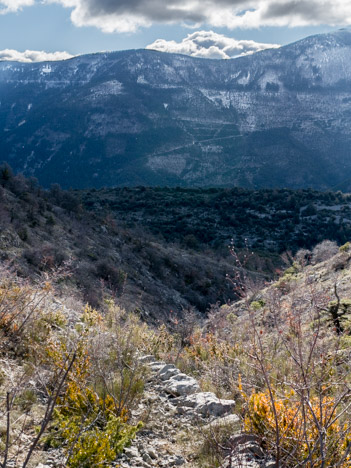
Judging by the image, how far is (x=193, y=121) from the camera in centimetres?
14312

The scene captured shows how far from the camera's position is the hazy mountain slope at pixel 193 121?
12731 cm

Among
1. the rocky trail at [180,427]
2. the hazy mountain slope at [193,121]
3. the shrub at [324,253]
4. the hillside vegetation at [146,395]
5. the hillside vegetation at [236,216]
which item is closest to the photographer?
the hillside vegetation at [146,395]

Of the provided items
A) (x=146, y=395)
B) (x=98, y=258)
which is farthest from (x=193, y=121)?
(x=146, y=395)

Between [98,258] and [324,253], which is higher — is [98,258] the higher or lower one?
the higher one

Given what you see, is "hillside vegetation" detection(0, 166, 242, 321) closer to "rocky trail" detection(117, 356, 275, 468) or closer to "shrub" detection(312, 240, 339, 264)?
"shrub" detection(312, 240, 339, 264)

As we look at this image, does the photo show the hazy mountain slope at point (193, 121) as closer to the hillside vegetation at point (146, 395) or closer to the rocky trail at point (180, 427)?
the hillside vegetation at point (146, 395)

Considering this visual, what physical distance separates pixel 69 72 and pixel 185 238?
178290 mm

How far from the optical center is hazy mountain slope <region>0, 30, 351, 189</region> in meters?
127

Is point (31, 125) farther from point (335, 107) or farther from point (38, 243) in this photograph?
point (38, 243)

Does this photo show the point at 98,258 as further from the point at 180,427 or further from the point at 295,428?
the point at 295,428

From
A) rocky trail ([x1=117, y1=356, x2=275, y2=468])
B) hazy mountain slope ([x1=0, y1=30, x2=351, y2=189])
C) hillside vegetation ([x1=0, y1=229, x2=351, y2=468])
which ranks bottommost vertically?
rocky trail ([x1=117, y1=356, x2=275, y2=468])

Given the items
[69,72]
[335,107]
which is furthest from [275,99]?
[69,72]

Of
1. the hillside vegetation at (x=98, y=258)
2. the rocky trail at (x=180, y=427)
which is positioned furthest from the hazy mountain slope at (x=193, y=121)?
the rocky trail at (x=180, y=427)

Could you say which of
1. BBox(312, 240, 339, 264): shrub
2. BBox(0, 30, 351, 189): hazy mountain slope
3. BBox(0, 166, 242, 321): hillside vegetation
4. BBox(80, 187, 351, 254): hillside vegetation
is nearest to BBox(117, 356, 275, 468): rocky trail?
BBox(0, 166, 242, 321): hillside vegetation
